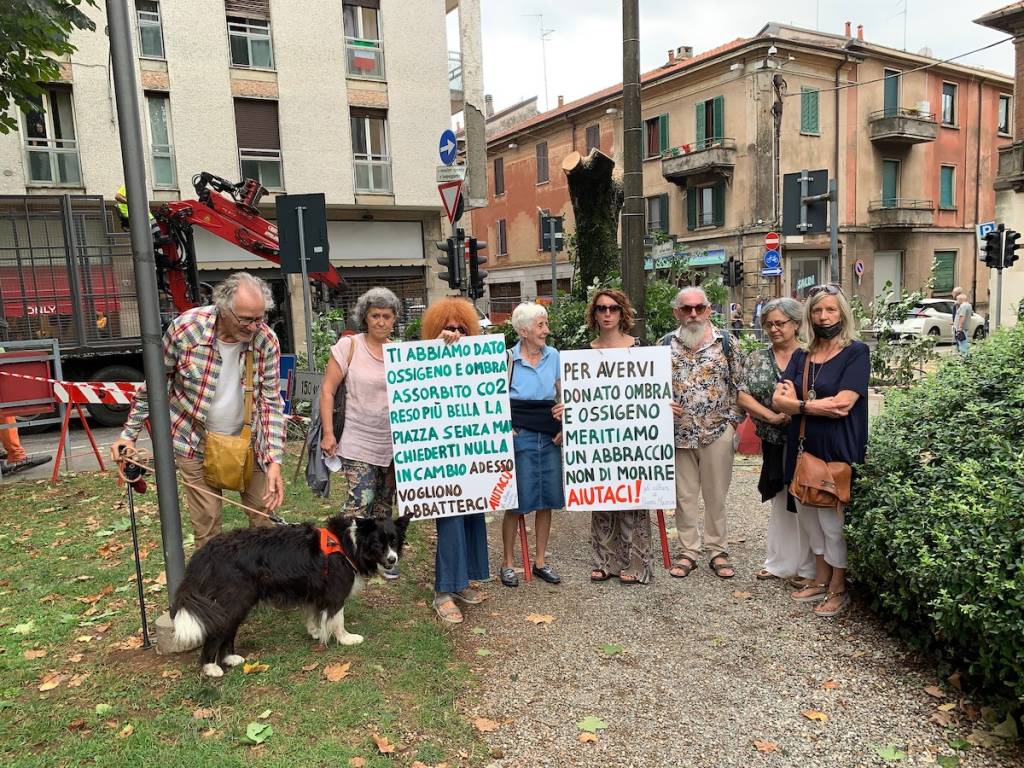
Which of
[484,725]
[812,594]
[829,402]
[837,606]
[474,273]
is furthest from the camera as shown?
[474,273]

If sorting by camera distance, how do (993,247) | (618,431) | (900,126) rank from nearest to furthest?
(618,431)
(993,247)
(900,126)

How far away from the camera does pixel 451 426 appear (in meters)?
4.56

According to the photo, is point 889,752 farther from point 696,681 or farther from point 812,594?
point 812,594

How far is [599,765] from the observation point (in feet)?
9.82

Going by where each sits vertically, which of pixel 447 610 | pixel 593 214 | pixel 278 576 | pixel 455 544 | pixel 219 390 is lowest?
pixel 447 610

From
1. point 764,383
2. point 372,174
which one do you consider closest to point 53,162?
point 372,174

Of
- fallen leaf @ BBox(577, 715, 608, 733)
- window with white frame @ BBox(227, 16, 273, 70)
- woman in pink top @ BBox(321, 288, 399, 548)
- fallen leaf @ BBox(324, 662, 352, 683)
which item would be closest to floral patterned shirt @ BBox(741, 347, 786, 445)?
fallen leaf @ BBox(577, 715, 608, 733)

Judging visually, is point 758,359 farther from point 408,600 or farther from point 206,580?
point 206,580

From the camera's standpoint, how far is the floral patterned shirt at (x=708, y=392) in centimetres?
480

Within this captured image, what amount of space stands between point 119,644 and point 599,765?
9.09 ft

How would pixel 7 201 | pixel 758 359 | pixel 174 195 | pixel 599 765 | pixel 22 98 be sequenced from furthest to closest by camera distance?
pixel 174 195, pixel 7 201, pixel 22 98, pixel 758 359, pixel 599 765

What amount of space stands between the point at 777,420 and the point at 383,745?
9.53 feet

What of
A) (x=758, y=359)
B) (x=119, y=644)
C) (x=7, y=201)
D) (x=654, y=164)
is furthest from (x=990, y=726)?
(x=654, y=164)

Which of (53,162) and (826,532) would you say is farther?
(53,162)
